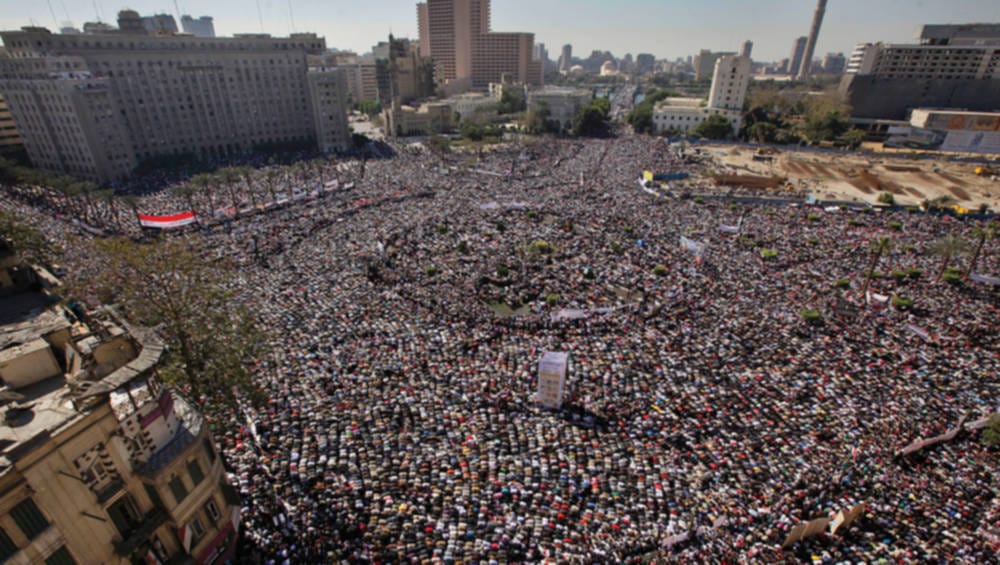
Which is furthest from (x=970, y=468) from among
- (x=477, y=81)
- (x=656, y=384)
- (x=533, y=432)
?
(x=477, y=81)

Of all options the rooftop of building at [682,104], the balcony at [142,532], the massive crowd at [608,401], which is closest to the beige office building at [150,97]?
the massive crowd at [608,401]

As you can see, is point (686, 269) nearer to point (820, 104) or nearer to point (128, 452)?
point (128, 452)

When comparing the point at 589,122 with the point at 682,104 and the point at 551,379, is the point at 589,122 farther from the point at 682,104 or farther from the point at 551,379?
the point at 551,379

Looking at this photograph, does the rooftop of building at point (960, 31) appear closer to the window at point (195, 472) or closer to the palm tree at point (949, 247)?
the palm tree at point (949, 247)

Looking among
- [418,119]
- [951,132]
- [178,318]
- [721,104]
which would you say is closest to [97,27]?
[418,119]

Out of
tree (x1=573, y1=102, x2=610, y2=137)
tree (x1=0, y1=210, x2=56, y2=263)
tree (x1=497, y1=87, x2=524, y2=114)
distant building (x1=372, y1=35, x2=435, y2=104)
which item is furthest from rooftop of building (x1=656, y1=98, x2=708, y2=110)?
tree (x1=0, y1=210, x2=56, y2=263)

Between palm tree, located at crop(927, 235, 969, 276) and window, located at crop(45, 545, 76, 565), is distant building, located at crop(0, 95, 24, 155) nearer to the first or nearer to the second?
window, located at crop(45, 545, 76, 565)
